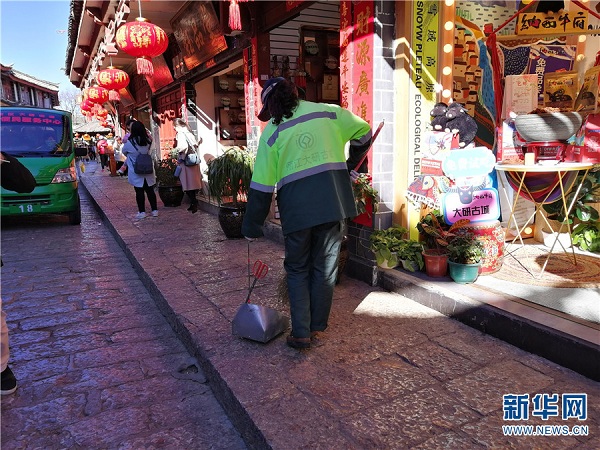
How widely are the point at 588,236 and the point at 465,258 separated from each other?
5.84 feet

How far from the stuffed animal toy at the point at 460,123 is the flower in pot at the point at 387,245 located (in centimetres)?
99

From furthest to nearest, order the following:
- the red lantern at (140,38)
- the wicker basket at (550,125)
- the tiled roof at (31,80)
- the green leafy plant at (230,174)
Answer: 1. the tiled roof at (31,80)
2. the red lantern at (140,38)
3. the green leafy plant at (230,174)
4. the wicker basket at (550,125)

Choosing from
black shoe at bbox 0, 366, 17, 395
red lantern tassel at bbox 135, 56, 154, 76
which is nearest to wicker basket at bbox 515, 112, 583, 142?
black shoe at bbox 0, 366, 17, 395

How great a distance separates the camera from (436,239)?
3.95 meters

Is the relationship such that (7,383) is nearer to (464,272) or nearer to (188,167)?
A: (464,272)

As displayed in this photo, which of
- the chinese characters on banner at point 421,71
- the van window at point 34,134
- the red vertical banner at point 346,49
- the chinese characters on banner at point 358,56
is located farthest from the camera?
the van window at point 34,134

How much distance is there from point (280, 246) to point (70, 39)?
11269 millimetres

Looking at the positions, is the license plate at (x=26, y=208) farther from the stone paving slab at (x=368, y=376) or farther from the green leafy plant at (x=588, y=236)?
the green leafy plant at (x=588, y=236)

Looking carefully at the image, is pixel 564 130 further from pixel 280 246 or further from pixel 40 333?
pixel 40 333

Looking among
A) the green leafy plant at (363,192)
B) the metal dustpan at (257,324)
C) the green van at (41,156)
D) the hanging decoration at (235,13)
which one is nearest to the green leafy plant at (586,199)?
the green leafy plant at (363,192)

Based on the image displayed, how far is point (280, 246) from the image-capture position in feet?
20.1

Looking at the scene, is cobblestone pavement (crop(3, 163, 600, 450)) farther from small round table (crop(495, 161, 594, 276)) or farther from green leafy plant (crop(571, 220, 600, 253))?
green leafy plant (crop(571, 220, 600, 253))

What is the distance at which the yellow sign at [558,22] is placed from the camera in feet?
13.8

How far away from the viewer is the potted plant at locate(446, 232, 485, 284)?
3.64 meters
